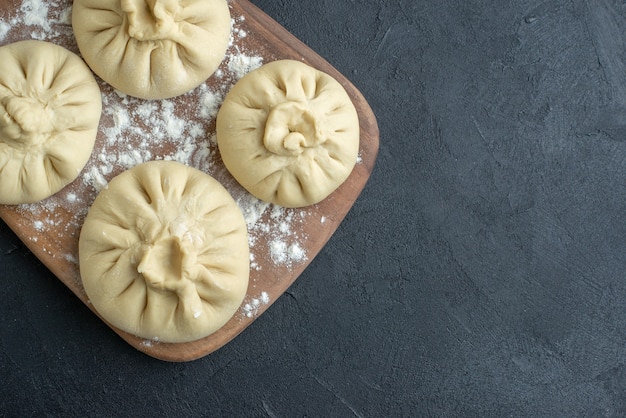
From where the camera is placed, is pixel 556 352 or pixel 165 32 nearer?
pixel 165 32

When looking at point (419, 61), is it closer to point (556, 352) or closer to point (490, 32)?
point (490, 32)

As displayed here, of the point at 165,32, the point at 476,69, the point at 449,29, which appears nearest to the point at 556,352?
the point at 476,69

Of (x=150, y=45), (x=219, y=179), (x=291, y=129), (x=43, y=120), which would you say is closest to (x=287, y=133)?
(x=291, y=129)

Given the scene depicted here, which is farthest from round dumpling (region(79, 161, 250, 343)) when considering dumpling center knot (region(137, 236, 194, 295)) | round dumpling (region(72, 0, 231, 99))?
round dumpling (region(72, 0, 231, 99))

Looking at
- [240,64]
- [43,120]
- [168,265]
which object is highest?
[240,64]

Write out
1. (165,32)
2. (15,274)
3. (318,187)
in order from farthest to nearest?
(15,274)
(318,187)
(165,32)

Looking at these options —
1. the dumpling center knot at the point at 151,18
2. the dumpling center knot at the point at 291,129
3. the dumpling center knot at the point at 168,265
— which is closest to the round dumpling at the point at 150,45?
the dumpling center knot at the point at 151,18

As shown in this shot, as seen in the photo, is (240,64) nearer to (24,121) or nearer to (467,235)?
(24,121)
